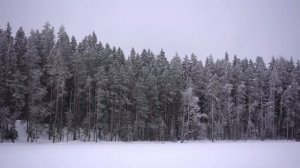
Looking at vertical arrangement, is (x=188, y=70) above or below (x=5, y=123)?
above

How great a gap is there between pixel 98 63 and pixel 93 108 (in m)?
10.1

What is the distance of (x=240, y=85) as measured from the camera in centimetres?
7138

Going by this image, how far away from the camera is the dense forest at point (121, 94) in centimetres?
4791

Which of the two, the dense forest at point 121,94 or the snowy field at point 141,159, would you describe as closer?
the snowy field at point 141,159

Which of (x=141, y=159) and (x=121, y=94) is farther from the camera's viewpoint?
(x=121, y=94)

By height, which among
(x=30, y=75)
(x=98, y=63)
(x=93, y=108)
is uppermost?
(x=98, y=63)

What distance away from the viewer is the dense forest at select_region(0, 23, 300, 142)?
1886 inches

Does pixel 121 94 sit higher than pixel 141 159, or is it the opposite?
pixel 121 94

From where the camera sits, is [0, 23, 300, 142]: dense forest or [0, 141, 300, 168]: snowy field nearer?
[0, 141, 300, 168]: snowy field

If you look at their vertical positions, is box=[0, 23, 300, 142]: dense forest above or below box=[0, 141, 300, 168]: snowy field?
above

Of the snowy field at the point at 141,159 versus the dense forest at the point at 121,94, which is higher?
the dense forest at the point at 121,94

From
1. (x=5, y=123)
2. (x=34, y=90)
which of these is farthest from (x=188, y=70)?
(x=5, y=123)

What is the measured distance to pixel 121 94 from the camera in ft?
191

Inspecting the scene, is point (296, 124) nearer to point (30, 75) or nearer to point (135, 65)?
point (135, 65)
